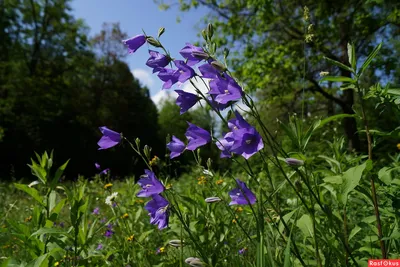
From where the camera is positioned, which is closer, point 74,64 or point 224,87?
point 224,87

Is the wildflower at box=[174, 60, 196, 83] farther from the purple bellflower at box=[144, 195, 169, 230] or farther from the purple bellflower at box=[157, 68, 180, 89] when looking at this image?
the purple bellflower at box=[144, 195, 169, 230]

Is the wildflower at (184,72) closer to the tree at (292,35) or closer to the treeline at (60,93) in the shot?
the tree at (292,35)

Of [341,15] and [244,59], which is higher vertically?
[341,15]

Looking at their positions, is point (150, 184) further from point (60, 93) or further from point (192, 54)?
point (60, 93)

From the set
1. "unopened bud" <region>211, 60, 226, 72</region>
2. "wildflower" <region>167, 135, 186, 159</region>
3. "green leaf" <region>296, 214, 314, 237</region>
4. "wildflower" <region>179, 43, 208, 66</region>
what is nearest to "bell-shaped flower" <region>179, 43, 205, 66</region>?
"wildflower" <region>179, 43, 208, 66</region>

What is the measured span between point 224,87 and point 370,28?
9.49m

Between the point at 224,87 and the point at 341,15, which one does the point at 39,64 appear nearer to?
the point at 341,15

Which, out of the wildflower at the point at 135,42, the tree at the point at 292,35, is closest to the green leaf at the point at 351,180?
the wildflower at the point at 135,42

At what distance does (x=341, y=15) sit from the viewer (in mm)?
9633

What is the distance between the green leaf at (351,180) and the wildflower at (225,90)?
1.75 ft

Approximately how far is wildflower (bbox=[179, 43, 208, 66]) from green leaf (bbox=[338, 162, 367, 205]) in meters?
0.71

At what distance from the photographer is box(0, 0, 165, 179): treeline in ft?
62.1

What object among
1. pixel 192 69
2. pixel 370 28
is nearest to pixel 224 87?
pixel 192 69

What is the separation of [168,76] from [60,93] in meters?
21.7
